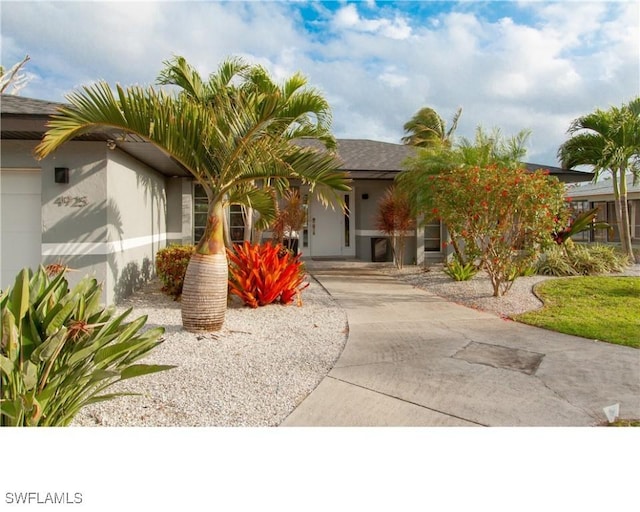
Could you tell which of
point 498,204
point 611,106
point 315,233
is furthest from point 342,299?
point 611,106

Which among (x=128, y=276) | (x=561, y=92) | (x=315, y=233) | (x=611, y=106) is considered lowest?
(x=128, y=276)

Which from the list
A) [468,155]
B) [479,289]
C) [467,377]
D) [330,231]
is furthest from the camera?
[330,231]

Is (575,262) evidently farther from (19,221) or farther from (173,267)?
(19,221)

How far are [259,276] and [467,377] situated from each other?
162 inches

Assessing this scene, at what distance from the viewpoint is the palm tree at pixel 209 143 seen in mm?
4945

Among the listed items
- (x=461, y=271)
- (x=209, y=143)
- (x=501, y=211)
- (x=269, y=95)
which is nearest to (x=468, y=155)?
(x=501, y=211)

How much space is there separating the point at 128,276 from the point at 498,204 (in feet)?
22.9

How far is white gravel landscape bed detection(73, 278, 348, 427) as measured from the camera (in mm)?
3553

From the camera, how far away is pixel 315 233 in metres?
14.9

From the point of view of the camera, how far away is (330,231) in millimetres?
15008

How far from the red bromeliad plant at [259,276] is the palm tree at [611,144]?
1134 centimetres

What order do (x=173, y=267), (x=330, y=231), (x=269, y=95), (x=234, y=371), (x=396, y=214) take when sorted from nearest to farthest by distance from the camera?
(x=234, y=371) < (x=269, y=95) < (x=173, y=267) < (x=396, y=214) < (x=330, y=231)

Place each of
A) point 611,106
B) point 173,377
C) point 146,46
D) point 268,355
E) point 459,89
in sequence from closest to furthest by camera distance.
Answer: point 173,377 < point 268,355 < point 146,46 < point 459,89 < point 611,106

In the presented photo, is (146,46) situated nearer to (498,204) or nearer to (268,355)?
(268,355)
